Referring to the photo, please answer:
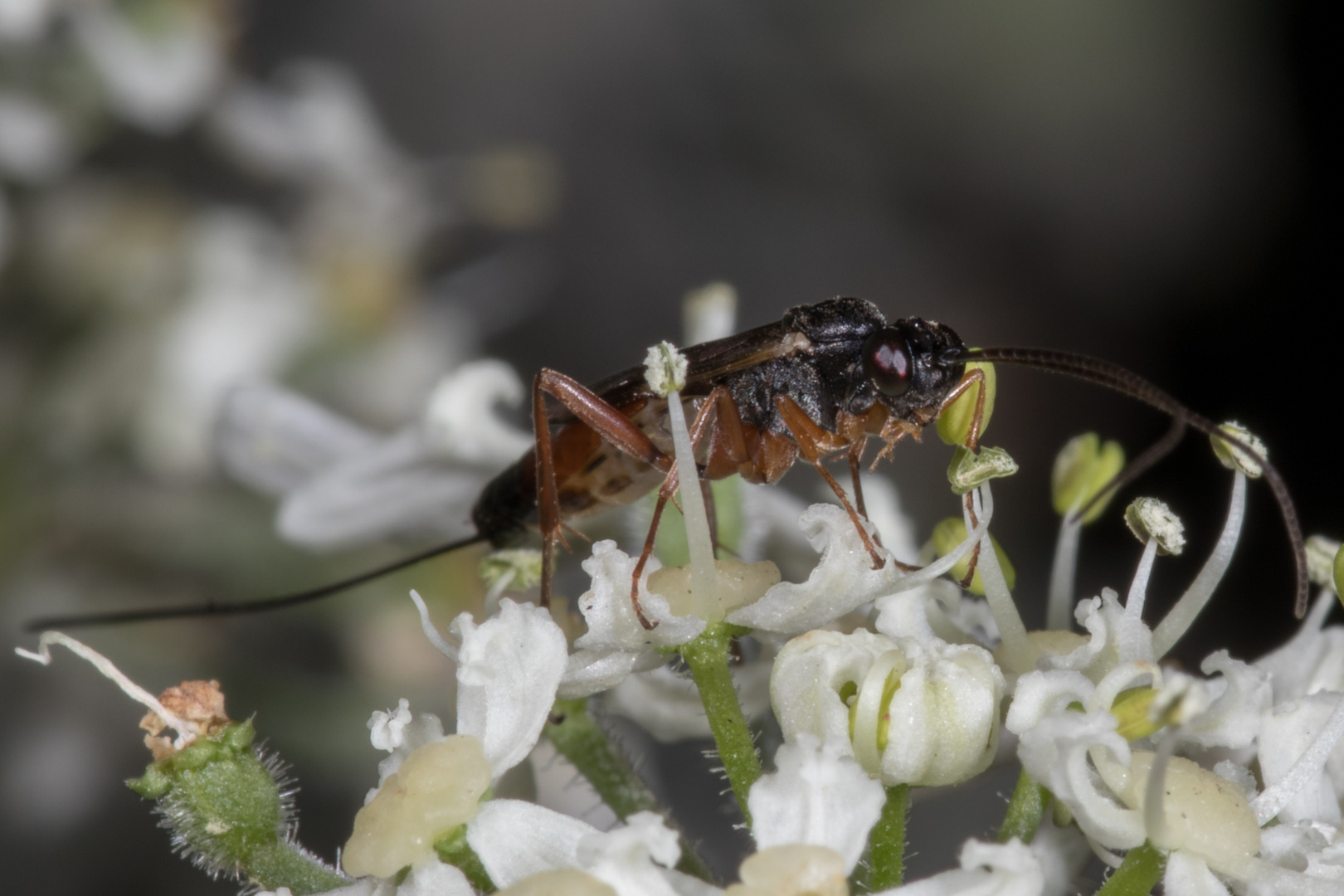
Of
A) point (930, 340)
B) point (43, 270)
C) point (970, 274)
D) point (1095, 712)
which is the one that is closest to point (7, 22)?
point (43, 270)

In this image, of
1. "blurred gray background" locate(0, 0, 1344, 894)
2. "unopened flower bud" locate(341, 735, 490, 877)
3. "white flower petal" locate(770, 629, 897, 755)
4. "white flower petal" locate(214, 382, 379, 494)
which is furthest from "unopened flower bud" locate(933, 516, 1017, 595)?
"blurred gray background" locate(0, 0, 1344, 894)

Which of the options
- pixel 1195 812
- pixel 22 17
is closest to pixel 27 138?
pixel 22 17

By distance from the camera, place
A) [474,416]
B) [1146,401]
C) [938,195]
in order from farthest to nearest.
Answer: [938,195], [474,416], [1146,401]

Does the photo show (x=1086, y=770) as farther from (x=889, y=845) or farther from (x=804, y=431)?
(x=804, y=431)

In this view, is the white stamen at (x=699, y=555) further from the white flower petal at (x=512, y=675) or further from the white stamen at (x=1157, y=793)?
the white stamen at (x=1157, y=793)

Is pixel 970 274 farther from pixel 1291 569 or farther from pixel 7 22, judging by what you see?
pixel 7 22

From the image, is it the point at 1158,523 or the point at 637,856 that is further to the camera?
the point at 1158,523
